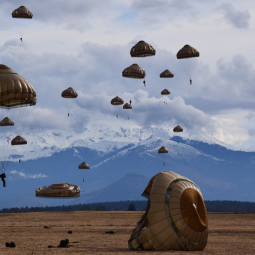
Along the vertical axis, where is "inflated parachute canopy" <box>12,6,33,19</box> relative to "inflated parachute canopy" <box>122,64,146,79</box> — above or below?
above

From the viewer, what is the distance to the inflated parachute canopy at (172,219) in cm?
3478

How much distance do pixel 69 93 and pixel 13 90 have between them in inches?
2135

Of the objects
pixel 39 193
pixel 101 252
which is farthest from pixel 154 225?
pixel 39 193

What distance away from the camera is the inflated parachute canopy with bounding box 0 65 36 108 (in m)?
39.8

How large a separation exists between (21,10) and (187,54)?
22.7m

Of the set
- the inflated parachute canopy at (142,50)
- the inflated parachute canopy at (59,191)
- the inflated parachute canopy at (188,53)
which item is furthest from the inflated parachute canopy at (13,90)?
the inflated parachute canopy at (59,191)

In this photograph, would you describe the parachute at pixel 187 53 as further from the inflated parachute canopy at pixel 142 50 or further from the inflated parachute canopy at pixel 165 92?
the inflated parachute canopy at pixel 165 92

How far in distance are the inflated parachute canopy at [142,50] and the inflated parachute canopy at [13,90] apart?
116 feet

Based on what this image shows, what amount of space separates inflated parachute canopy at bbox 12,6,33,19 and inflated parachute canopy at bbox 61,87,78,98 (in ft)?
68.5

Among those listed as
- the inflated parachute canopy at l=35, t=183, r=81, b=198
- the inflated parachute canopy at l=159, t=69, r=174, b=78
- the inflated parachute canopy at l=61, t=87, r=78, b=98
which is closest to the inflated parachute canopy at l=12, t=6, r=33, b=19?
the inflated parachute canopy at l=61, t=87, r=78, b=98

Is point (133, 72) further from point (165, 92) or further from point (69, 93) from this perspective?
point (165, 92)

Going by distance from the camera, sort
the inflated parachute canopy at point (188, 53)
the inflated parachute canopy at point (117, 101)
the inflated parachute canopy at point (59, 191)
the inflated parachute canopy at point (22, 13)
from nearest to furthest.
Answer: the inflated parachute canopy at point (22, 13) → the inflated parachute canopy at point (188, 53) → the inflated parachute canopy at point (59, 191) → the inflated parachute canopy at point (117, 101)

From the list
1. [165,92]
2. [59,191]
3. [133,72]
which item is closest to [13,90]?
[133,72]

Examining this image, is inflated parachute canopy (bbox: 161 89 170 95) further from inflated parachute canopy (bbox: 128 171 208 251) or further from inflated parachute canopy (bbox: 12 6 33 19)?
inflated parachute canopy (bbox: 128 171 208 251)
